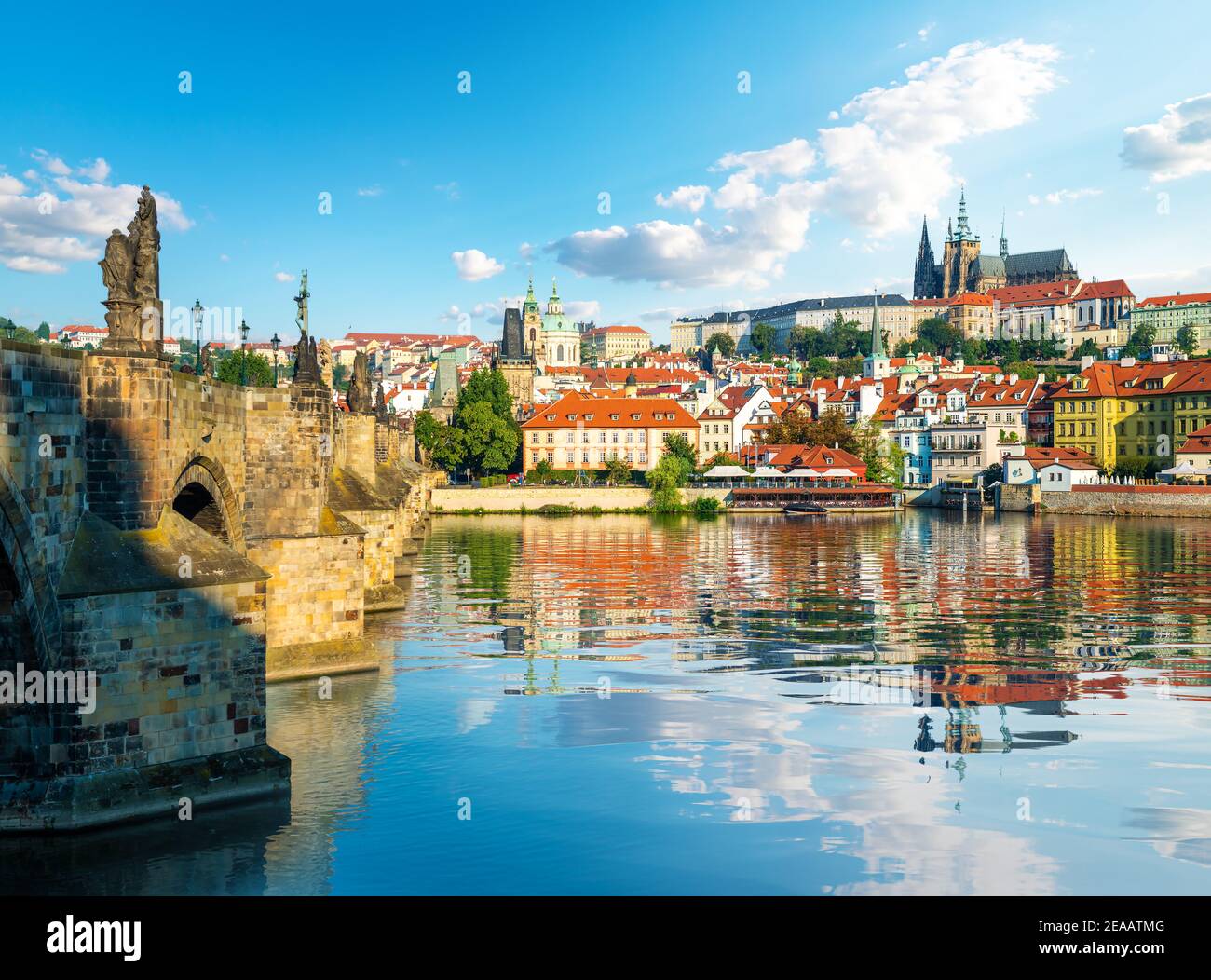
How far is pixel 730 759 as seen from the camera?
21031 mm

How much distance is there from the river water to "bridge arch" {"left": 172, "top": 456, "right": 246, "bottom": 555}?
374 centimetres

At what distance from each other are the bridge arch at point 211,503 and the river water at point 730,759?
3740mm

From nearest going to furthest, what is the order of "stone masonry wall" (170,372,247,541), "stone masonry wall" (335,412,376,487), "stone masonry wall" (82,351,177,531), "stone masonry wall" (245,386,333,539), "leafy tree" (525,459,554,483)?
"stone masonry wall" (82,351,177,531)
"stone masonry wall" (170,372,247,541)
"stone masonry wall" (245,386,333,539)
"stone masonry wall" (335,412,376,487)
"leafy tree" (525,459,554,483)

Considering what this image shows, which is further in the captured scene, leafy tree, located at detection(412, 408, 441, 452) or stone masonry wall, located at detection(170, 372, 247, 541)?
leafy tree, located at detection(412, 408, 441, 452)

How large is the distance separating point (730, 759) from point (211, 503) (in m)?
11.5

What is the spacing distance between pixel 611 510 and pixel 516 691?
82.1m

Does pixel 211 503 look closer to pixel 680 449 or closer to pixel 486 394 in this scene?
pixel 680 449

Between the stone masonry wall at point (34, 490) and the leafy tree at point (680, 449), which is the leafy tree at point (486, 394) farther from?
the stone masonry wall at point (34, 490)

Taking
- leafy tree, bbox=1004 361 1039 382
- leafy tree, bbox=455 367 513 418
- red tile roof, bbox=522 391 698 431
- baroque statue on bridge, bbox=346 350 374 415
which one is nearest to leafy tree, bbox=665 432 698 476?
red tile roof, bbox=522 391 698 431

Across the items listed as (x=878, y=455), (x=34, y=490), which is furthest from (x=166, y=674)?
(x=878, y=455)

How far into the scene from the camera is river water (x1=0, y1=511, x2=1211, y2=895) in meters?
15.7

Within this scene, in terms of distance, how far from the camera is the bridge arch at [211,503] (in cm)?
2239

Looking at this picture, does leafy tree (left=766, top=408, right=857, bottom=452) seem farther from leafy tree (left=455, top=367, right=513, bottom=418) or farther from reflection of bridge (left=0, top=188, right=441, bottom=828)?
reflection of bridge (left=0, top=188, right=441, bottom=828)
